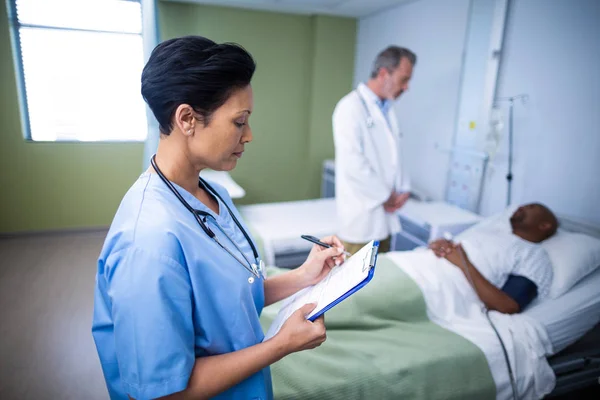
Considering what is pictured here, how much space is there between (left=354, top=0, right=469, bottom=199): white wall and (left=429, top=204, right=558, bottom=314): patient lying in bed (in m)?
1.02

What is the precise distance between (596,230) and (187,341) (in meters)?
2.04

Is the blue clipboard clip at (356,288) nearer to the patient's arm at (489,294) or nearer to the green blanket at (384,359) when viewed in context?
the green blanket at (384,359)

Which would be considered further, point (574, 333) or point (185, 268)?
point (574, 333)

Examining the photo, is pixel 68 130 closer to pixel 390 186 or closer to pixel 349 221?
pixel 349 221

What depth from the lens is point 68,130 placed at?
209 cm

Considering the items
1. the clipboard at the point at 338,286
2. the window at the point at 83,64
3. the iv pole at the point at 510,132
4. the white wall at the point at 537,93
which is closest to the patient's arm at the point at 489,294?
the white wall at the point at 537,93

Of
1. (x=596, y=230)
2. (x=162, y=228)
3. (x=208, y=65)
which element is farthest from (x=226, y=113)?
(x=596, y=230)

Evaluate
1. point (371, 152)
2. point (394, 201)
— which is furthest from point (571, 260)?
point (371, 152)

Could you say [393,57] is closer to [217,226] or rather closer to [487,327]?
[487,327]

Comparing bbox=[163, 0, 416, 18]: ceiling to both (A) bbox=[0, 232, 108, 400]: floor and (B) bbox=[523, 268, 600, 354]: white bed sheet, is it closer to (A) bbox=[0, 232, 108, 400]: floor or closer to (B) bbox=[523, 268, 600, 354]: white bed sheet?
(A) bbox=[0, 232, 108, 400]: floor

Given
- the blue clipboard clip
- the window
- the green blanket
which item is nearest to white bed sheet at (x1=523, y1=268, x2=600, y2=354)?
the green blanket

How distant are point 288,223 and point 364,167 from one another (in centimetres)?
90

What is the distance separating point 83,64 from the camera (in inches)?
72.8

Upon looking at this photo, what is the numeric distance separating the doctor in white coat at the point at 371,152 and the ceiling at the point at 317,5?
1277 mm
